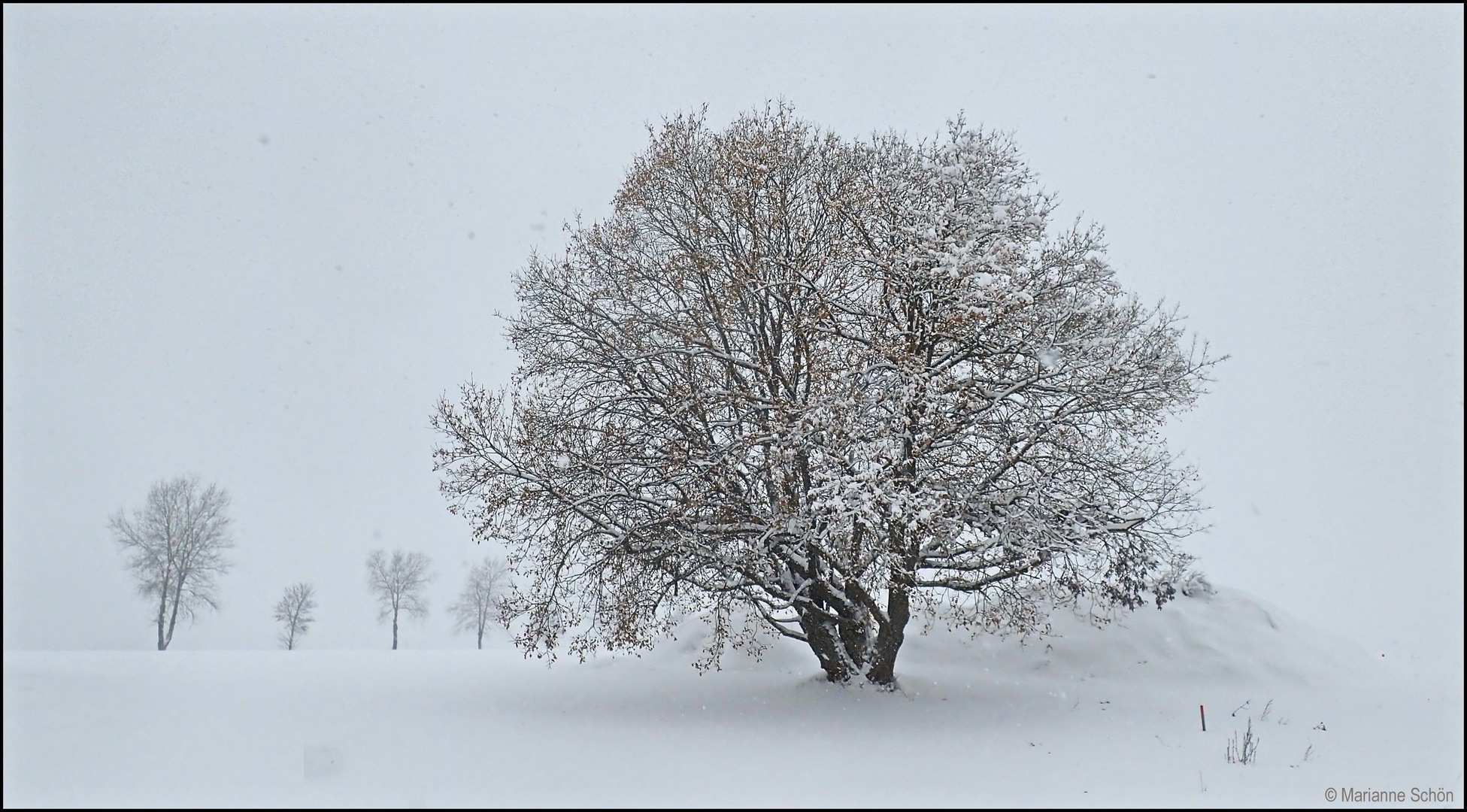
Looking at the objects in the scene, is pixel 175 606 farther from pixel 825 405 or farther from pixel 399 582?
pixel 825 405

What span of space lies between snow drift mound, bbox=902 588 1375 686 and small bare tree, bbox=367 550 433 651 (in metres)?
38.5

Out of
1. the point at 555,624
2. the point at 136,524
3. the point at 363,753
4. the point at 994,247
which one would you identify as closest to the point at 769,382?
the point at 994,247

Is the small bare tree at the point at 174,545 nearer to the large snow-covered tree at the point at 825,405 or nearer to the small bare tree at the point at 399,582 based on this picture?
the small bare tree at the point at 399,582

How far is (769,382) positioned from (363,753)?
757 cm

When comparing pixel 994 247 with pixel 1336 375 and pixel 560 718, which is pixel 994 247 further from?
pixel 1336 375

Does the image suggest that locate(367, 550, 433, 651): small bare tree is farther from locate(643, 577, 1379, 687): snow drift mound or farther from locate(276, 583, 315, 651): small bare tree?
locate(643, 577, 1379, 687): snow drift mound

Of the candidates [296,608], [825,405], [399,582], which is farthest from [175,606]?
[825,405]

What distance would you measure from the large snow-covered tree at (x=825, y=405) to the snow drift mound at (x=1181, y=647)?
97.3 inches

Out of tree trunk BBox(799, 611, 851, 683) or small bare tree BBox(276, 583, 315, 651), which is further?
small bare tree BBox(276, 583, 315, 651)

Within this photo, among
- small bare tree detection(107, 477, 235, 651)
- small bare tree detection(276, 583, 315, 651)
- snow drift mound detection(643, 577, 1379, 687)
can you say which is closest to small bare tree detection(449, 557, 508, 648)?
small bare tree detection(276, 583, 315, 651)

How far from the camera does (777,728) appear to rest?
10.3 m

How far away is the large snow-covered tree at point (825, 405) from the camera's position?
35.9ft

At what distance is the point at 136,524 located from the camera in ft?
117

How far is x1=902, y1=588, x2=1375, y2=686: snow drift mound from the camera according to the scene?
554 inches
